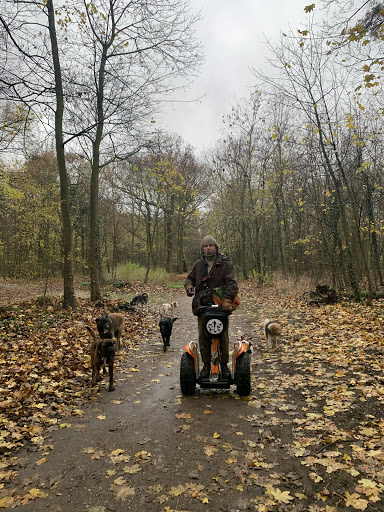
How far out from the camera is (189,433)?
3805 millimetres

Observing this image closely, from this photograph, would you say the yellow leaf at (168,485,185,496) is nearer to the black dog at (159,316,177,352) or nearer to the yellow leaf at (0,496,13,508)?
the yellow leaf at (0,496,13,508)

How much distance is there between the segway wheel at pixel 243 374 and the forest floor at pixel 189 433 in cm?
16

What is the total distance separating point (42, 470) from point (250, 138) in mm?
23435

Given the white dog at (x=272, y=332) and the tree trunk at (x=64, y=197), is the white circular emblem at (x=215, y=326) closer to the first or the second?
the white dog at (x=272, y=332)

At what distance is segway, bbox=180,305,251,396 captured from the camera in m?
4.53

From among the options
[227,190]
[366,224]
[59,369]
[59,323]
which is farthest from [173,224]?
[59,369]

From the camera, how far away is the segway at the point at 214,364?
4.53 metres

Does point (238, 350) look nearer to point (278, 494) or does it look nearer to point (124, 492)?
point (278, 494)

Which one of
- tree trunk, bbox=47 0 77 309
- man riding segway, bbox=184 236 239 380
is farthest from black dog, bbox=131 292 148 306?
man riding segway, bbox=184 236 239 380

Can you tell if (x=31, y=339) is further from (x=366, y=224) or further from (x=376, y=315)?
(x=366, y=224)

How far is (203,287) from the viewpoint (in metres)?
4.92

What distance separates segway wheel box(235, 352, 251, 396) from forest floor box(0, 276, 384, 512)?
A: 161mm

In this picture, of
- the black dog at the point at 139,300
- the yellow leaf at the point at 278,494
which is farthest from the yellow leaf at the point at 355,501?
the black dog at the point at 139,300

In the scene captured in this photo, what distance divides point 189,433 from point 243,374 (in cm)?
120
